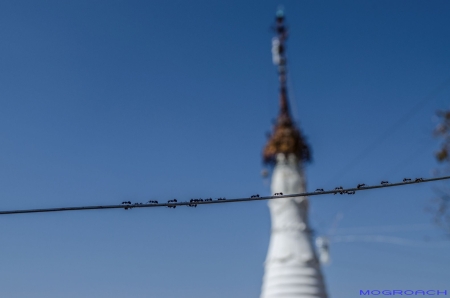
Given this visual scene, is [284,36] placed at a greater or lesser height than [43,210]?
greater

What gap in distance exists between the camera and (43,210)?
6.43 metres

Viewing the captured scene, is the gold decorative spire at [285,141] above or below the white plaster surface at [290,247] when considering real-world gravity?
above

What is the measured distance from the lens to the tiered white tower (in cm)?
2656

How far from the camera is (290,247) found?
90.3ft

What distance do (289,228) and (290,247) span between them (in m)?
0.96

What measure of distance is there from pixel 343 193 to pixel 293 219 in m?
21.7

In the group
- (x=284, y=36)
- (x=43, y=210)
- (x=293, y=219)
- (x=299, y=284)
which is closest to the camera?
(x=43, y=210)

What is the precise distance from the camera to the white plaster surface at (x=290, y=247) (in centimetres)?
2644

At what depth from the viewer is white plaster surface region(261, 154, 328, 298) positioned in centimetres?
2644

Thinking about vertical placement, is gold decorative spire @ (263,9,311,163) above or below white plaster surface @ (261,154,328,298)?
above

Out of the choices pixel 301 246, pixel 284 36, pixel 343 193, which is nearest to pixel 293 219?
pixel 301 246

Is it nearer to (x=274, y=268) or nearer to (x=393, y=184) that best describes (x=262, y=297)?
(x=274, y=268)

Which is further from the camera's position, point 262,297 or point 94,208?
point 262,297

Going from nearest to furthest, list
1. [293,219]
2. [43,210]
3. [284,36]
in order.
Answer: [43,210] < [293,219] < [284,36]
